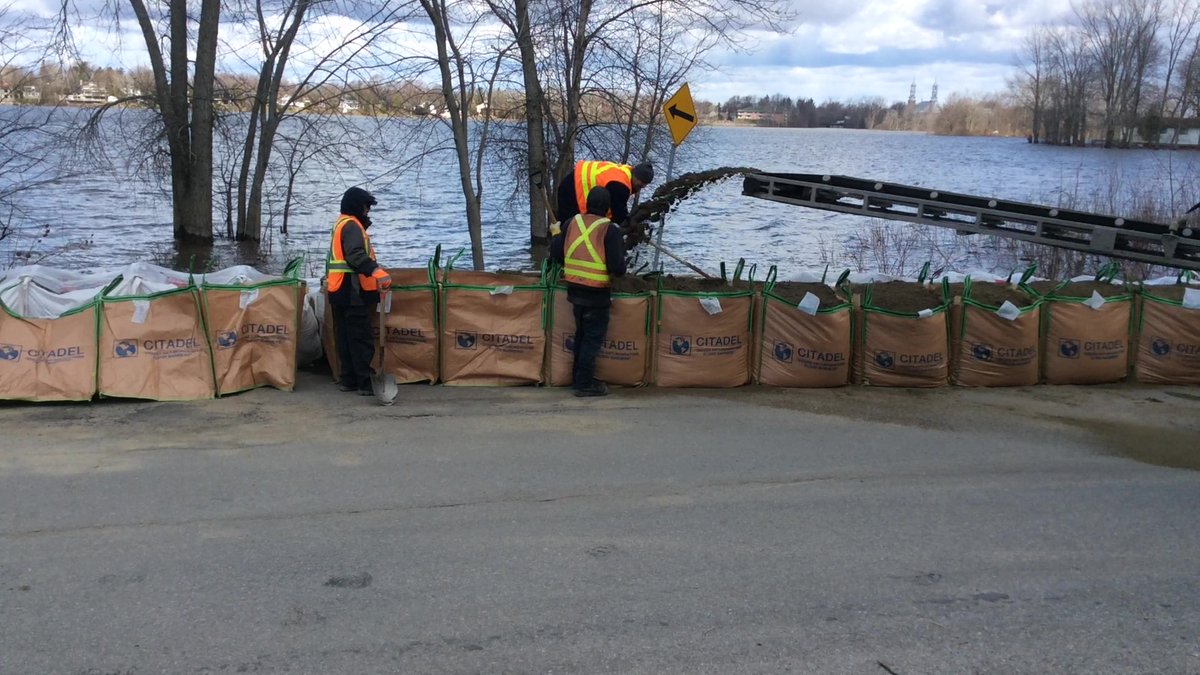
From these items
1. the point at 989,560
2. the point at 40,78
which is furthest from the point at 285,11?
the point at 989,560

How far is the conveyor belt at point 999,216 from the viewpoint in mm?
8594

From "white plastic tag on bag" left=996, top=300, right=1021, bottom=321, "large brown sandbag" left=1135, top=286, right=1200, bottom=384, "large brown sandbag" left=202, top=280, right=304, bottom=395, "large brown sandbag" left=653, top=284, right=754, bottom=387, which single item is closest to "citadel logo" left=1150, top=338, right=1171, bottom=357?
"large brown sandbag" left=1135, top=286, right=1200, bottom=384

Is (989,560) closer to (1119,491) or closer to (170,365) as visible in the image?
(1119,491)

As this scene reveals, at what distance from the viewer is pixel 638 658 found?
3820mm

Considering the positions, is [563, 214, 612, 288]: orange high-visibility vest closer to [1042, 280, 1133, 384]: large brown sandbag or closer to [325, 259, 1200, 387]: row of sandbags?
[325, 259, 1200, 387]: row of sandbags

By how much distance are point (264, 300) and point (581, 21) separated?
6137 millimetres

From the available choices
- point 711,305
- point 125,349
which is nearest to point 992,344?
point 711,305

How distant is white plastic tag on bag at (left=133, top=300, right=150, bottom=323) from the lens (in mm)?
7285

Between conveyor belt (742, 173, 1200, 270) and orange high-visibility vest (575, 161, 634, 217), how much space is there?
143cm

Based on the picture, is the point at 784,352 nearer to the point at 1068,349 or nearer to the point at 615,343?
the point at 615,343

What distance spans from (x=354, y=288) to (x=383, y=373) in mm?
725

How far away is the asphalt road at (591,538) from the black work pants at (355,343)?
0.89ft

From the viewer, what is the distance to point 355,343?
25.4 ft

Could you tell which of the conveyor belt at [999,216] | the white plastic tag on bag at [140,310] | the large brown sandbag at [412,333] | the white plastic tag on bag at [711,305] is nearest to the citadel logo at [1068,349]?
the conveyor belt at [999,216]
